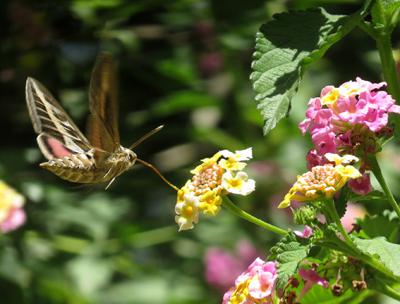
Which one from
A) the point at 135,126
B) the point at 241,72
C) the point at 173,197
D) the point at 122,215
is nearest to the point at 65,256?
the point at 122,215

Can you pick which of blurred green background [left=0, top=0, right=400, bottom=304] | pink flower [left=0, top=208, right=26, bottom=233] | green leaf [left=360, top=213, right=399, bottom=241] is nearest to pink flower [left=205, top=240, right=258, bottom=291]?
blurred green background [left=0, top=0, right=400, bottom=304]

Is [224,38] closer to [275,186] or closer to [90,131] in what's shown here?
[275,186]

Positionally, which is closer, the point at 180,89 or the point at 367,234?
the point at 367,234

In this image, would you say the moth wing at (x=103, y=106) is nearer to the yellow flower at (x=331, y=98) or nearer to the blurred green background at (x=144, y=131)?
the yellow flower at (x=331, y=98)

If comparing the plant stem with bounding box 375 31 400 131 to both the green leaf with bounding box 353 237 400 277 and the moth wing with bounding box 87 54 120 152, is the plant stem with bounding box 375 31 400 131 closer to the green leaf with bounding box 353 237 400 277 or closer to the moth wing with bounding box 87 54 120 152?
the green leaf with bounding box 353 237 400 277

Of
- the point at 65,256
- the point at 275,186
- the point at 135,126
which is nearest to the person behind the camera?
the point at 65,256

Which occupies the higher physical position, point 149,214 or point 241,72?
point 241,72

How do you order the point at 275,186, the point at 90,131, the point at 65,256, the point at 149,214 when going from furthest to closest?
the point at 275,186, the point at 149,214, the point at 65,256, the point at 90,131

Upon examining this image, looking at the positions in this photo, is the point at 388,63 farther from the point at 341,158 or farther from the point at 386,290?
the point at 386,290

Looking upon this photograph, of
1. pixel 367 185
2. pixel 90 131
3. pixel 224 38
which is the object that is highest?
Answer: pixel 367 185
